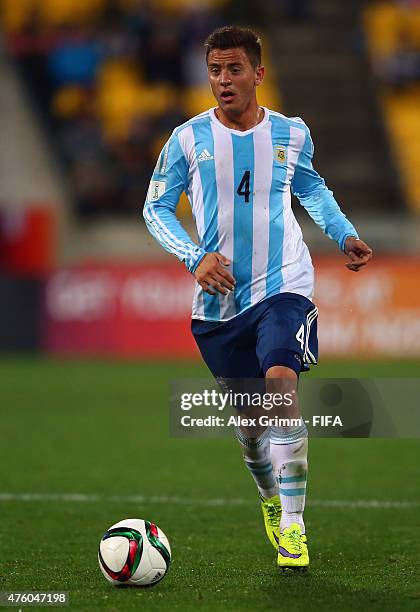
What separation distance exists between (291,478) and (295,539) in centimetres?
24

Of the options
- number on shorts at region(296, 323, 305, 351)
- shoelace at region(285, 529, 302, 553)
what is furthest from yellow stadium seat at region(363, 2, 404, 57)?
shoelace at region(285, 529, 302, 553)

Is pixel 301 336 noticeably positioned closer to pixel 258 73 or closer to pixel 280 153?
pixel 280 153

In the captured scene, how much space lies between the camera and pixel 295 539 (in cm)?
497

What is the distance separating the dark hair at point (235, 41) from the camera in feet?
16.9

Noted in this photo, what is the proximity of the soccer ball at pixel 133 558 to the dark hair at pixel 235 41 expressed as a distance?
1.97 meters

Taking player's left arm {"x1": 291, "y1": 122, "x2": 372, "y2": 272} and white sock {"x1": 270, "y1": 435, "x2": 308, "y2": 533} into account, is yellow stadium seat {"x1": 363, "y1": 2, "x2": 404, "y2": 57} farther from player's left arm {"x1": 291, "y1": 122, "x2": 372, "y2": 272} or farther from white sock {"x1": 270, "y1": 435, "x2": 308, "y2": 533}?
white sock {"x1": 270, "y1": 435, "x2": 308, "y2": 533}

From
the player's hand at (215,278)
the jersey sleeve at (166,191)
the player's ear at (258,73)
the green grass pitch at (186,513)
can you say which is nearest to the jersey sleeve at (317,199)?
the player's ear at (258,73)

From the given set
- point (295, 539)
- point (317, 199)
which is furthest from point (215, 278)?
point (295, 539)

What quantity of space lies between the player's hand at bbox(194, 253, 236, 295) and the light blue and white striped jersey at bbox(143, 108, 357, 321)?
276 mm

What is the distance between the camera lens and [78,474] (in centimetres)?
805

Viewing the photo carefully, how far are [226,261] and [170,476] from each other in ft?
11.1

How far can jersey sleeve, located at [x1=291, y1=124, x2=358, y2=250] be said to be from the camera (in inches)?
209

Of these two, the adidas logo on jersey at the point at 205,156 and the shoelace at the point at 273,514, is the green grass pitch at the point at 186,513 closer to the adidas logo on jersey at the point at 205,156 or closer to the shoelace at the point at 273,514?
the shoelace at the point at 273,514

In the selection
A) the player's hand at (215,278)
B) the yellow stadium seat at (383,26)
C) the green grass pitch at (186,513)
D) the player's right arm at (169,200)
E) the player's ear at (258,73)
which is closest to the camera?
the green grass pitch at (186,513)
